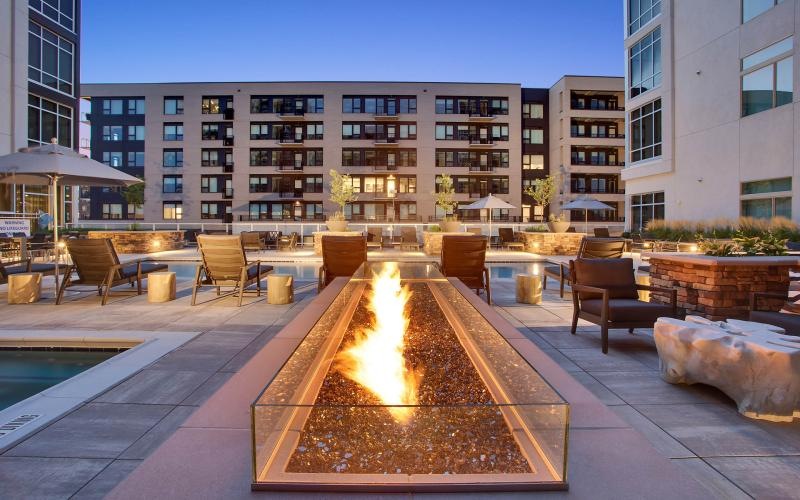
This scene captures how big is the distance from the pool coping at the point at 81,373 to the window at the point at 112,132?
49.3 metres

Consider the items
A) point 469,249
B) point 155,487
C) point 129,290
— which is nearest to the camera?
point 155,487

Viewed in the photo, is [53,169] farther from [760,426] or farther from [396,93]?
[396,93]

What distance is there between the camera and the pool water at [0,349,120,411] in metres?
4.30

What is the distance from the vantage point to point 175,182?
46.9 m

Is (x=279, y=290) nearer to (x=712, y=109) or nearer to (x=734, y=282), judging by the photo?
(x=734, y=282)

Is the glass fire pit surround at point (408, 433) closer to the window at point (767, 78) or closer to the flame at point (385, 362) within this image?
the flame at point (385, 362)

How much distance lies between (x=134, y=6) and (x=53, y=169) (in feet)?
146

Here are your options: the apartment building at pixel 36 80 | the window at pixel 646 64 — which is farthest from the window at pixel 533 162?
the apartment building at pixel 36 80

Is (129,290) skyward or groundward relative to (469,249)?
groundward

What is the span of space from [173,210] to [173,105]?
398 inches

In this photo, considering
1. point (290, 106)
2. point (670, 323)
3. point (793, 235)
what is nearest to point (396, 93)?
point (290, 106)

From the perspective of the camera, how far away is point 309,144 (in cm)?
4650

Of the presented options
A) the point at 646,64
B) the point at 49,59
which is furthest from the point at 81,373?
the point at 646,64

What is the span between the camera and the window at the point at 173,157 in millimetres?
46750
